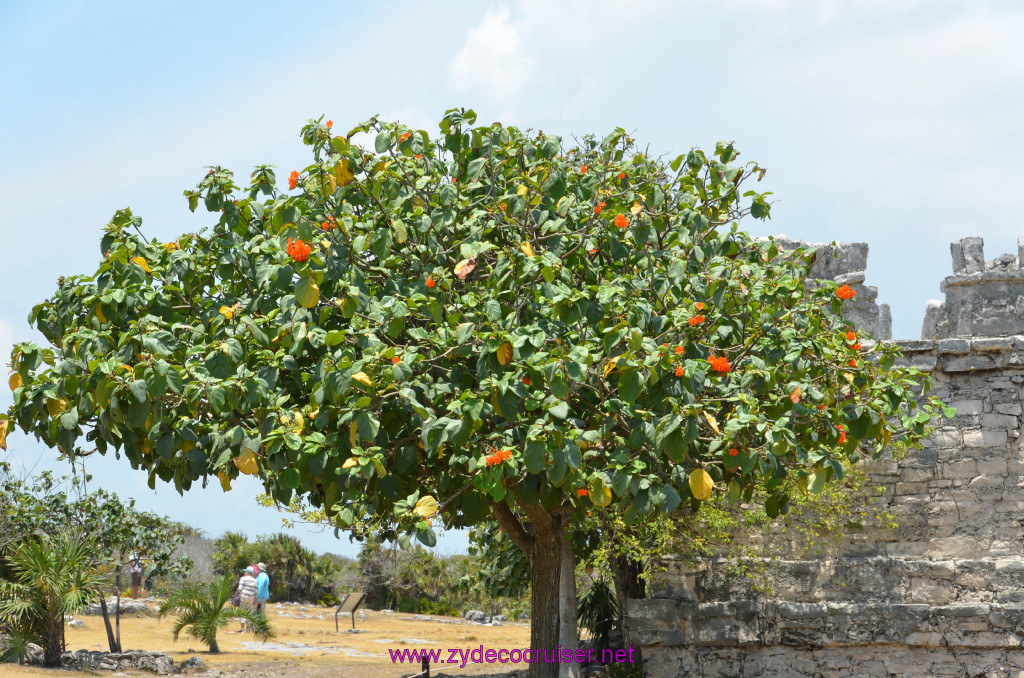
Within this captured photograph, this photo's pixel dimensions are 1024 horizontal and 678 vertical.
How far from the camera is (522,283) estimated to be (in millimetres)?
7770

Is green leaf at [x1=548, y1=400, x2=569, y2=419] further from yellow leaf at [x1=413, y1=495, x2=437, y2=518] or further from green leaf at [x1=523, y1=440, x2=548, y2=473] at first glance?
yellow leaf at [x1=413, y1=495, x2=437, y2=518]

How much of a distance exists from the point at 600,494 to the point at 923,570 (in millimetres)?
5467

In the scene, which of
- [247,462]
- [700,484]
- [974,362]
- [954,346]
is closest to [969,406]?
[974,362]

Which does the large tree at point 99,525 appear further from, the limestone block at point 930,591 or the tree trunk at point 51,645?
the limestone block at point 930,591

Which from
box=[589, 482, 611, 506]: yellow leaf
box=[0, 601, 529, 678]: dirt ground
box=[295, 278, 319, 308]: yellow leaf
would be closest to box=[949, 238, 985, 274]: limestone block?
box=[589, 482, 611, 506]: yellow leaf

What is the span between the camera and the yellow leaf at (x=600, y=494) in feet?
23.8

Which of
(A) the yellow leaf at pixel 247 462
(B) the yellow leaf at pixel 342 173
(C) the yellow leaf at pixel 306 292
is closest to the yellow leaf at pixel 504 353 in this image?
(C) the yellow leaf at pixel 306 292

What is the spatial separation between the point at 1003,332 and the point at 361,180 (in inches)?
294

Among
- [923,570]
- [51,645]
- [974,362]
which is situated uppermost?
[974,362]

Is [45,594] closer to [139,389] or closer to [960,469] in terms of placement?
[139,389]

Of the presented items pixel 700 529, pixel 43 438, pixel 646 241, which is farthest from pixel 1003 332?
pixel 43 438

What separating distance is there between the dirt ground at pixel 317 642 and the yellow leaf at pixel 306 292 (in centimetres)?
722

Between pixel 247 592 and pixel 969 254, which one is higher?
pixel 969 254

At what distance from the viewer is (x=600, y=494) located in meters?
7.29
